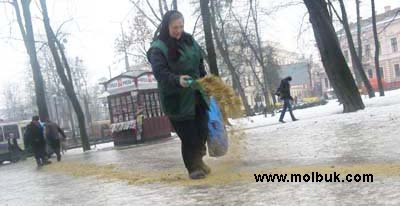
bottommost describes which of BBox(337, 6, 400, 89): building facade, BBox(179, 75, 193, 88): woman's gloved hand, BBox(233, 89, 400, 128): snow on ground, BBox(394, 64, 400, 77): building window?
BBox(233, 89, 400, 128): snow on ground

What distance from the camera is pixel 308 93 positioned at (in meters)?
104

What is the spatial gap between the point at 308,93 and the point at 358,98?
89.7 m

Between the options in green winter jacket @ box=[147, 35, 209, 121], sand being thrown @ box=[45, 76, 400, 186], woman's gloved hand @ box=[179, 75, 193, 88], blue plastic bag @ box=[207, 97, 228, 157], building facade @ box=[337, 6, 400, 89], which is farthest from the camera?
building facade @ box=[337, 6, 400, 89]

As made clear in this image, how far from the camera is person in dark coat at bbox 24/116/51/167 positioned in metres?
17.9

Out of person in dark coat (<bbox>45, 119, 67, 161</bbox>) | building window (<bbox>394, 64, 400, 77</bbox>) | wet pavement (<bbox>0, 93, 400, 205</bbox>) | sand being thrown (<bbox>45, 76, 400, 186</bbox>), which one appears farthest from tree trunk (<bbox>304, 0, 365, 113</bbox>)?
building window (<bbox>394, 64, 400, 77</bbox>)

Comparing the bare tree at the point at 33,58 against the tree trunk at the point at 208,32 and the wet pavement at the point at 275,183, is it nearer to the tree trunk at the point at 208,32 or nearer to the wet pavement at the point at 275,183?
the tree trunk at the point at 208,32

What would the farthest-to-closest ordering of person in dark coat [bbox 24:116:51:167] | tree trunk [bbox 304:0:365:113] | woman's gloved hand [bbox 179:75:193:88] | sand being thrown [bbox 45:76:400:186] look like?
person in dark coat [bbox 24:116:51:167] < tree trunk [bbox 304:0:365:113] < woman's gloved hand [bbox 179:75:193:88] < sand being thrown [bbox 45:76:400:186]

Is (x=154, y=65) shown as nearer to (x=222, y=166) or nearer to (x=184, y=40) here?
(x=184, y=40)

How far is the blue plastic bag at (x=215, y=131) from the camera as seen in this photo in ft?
21.4

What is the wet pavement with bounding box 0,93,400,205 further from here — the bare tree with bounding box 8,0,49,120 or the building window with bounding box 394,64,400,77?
the building window with bounding box 394,64,400,77

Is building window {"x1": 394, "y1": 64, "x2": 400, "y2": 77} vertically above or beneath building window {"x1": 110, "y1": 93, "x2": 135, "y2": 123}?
above

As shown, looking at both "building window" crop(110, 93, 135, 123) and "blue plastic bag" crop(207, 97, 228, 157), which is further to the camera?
"building window" crop(110, 93, 135, 123)

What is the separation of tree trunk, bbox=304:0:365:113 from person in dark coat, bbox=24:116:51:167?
945 centimetres

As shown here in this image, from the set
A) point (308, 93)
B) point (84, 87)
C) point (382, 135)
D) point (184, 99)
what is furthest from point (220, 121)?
point (308, 93)
